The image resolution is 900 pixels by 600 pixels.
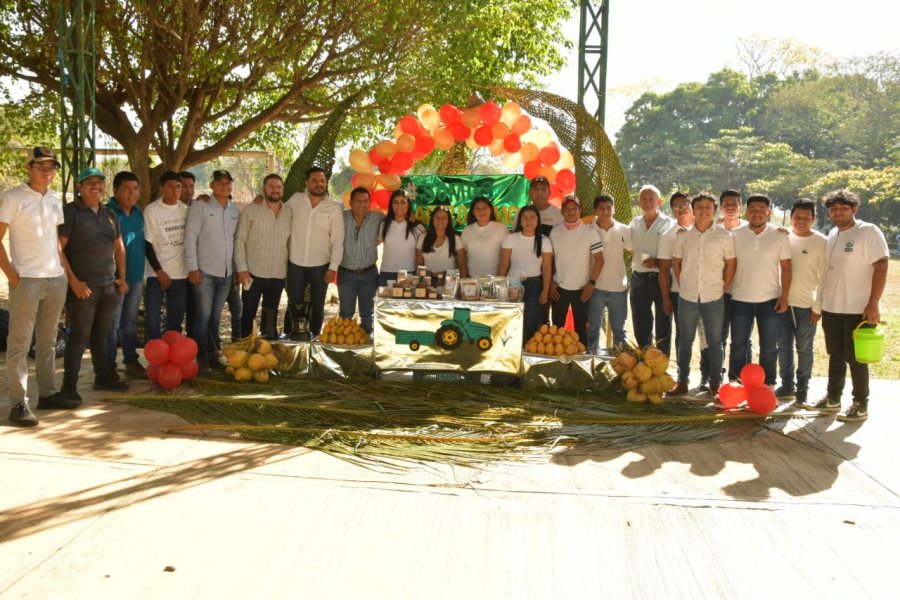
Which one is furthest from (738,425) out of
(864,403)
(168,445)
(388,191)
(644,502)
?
(388,191)

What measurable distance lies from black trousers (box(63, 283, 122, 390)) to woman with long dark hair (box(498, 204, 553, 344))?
2.99 m

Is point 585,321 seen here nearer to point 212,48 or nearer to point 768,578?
point 768,578

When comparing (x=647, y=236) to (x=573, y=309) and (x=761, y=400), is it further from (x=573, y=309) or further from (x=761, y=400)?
(x=761, y=400)

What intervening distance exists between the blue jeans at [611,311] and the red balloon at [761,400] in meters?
1.28

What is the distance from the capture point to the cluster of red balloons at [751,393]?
493cm

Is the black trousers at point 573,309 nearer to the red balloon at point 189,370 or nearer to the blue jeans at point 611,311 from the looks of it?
the blue jeans at point 611,311

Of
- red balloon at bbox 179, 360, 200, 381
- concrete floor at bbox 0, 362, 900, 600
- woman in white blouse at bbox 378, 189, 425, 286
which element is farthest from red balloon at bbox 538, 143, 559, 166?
red balloon at bbox 179, 360, 200, 381

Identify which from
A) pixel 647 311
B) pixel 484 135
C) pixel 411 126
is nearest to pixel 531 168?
pixel 484 135

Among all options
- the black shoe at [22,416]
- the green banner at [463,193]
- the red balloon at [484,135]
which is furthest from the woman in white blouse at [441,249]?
the black shoe at [22,416]

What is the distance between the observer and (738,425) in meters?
4.85

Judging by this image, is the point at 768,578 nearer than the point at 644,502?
Yes

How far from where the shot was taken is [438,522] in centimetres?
333

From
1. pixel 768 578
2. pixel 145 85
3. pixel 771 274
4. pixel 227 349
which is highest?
pixel 145 85

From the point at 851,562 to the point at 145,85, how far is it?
917 centimetres
